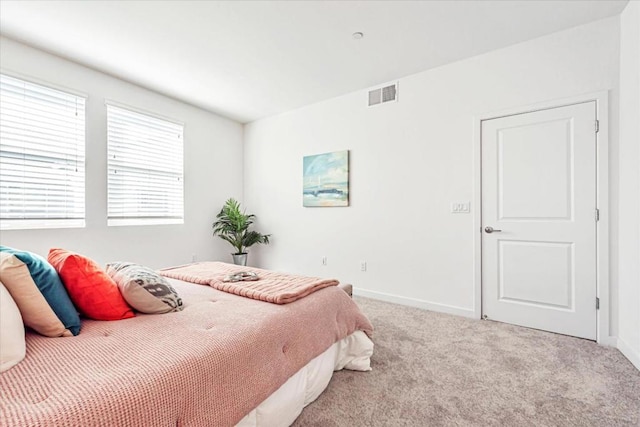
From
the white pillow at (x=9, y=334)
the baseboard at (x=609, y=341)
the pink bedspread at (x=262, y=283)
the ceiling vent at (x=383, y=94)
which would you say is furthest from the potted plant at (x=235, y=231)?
the baseboard at (x=609, y=341)

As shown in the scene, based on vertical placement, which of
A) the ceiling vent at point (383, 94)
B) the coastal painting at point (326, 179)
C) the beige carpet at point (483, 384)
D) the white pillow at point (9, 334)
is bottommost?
the beige carpet at point (483, 384)

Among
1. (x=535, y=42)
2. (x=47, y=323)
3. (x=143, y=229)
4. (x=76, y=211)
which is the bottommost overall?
(x=47, y=323)

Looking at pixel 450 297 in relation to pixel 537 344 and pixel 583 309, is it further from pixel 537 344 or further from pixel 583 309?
pixel 583 309

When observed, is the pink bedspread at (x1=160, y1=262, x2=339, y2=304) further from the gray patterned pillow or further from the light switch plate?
the light switch plate

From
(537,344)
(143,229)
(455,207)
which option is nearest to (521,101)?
(455,207)

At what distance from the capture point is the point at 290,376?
1.36 metres

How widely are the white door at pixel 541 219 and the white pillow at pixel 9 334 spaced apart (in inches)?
127

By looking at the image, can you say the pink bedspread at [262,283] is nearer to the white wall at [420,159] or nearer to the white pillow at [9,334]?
the white pillow at [9,334]

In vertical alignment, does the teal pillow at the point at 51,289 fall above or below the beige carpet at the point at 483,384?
above

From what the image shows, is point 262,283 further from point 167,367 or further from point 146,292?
point 167,367

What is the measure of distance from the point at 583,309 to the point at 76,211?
4.90 m

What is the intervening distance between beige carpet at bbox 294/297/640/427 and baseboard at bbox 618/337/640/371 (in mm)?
44

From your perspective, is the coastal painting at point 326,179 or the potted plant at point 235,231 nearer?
the coastal painting at point 326,179

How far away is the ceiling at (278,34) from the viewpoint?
220 cm
